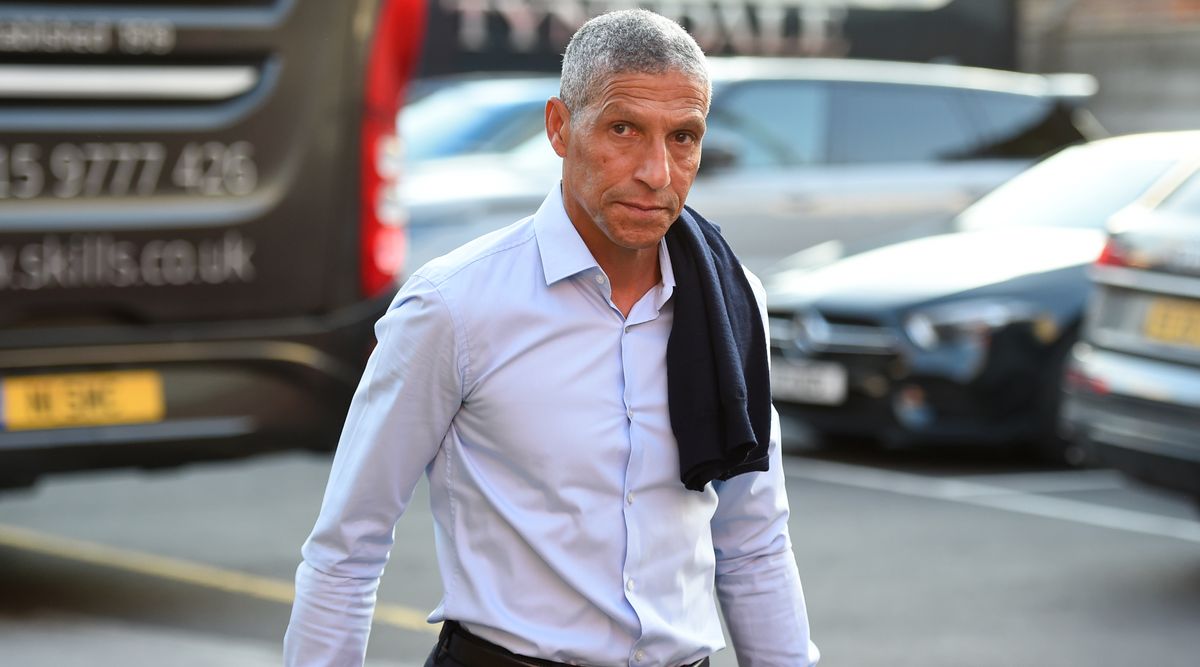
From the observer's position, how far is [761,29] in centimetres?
1730

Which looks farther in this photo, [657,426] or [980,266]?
[980,266]

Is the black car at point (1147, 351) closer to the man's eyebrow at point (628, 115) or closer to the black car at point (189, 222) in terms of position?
the black car at point (189, 222)

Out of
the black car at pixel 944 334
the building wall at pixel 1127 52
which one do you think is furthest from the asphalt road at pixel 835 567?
the building wall at pixel 1127 52

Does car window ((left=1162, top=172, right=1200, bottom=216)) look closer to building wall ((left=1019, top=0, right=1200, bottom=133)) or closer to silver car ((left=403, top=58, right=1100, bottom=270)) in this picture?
silver car ((left=403, top=58, right=1100, bottom=270))

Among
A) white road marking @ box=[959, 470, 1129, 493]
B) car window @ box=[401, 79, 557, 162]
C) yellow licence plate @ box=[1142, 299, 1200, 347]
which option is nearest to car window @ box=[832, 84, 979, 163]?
car window @ box=[401, 79, 557, 162]

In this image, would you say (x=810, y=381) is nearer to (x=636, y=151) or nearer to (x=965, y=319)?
(x=965, y=319)

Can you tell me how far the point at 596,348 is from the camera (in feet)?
8.02

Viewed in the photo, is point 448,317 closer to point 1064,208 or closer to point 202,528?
point 202,528

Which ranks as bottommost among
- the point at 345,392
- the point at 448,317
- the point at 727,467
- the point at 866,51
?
the point at 866,51

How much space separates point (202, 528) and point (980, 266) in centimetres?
369

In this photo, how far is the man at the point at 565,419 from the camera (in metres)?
2.38

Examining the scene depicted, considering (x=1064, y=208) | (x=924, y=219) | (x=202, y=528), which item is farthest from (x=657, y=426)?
(x=924, y=219)

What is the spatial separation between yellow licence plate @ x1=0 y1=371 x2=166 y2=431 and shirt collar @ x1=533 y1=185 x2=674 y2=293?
3207mm

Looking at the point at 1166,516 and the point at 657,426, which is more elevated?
the point at 657,426
